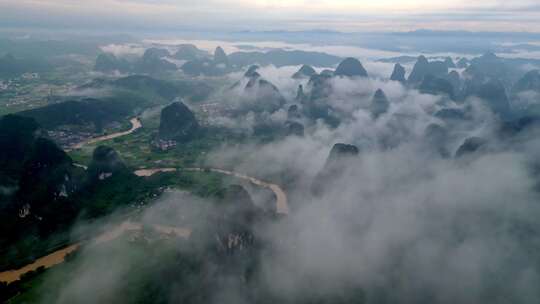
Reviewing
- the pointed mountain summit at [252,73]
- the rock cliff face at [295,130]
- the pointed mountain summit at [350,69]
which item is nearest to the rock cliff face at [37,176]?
the rock cliff face at [295,130]

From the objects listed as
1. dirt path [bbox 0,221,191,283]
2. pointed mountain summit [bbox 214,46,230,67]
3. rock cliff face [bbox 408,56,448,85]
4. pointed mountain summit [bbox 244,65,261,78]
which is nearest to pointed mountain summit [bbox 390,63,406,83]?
rock cliff face [bbox 408,56,448,85]

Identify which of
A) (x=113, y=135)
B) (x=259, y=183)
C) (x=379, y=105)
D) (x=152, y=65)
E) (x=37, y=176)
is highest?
(x=152, y=65)

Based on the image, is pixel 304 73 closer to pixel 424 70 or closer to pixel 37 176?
pixel 424 70

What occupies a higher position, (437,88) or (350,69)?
(350,69)

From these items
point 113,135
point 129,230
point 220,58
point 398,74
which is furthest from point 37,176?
point 220,58

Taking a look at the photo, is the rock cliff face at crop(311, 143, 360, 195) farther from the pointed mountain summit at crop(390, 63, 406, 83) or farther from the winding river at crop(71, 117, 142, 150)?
the pointed mountain summit at crop(390, 63, 406, 83)

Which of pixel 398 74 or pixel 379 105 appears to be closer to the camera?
pixel 379 105

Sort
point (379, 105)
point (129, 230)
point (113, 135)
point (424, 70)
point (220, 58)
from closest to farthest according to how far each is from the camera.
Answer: point (129, 230) → point (113, 135) → point (379, 105) → point (424, 70) → point (220, 58)

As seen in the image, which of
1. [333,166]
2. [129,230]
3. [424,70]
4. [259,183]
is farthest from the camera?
[424,70]
